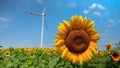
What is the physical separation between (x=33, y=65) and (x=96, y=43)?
15.3 feet

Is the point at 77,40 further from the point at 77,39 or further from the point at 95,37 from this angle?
the point at 95,37

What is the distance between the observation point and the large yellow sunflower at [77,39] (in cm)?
479

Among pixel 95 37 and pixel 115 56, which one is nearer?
pixel 95 37

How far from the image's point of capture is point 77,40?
4.79 meters

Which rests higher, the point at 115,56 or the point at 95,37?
the point at 95,37

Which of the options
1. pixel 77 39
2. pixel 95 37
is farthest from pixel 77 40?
pixel 95 37

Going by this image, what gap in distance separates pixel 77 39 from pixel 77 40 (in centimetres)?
1

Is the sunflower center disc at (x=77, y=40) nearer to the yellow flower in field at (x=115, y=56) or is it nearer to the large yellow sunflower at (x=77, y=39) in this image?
the large yellow sunflower at (x=77, y=39)

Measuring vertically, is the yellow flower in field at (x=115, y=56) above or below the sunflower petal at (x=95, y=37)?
below

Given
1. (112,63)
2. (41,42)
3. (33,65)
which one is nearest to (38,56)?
(33,65)

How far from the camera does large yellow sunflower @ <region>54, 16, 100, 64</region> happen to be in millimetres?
4785

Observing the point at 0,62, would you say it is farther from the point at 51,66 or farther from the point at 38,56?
the point at 51,66

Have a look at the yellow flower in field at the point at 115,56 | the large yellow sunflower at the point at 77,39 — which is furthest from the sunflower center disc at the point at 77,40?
the yellow flower in field at the point at 115,56

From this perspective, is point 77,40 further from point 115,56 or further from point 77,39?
point 115,56
